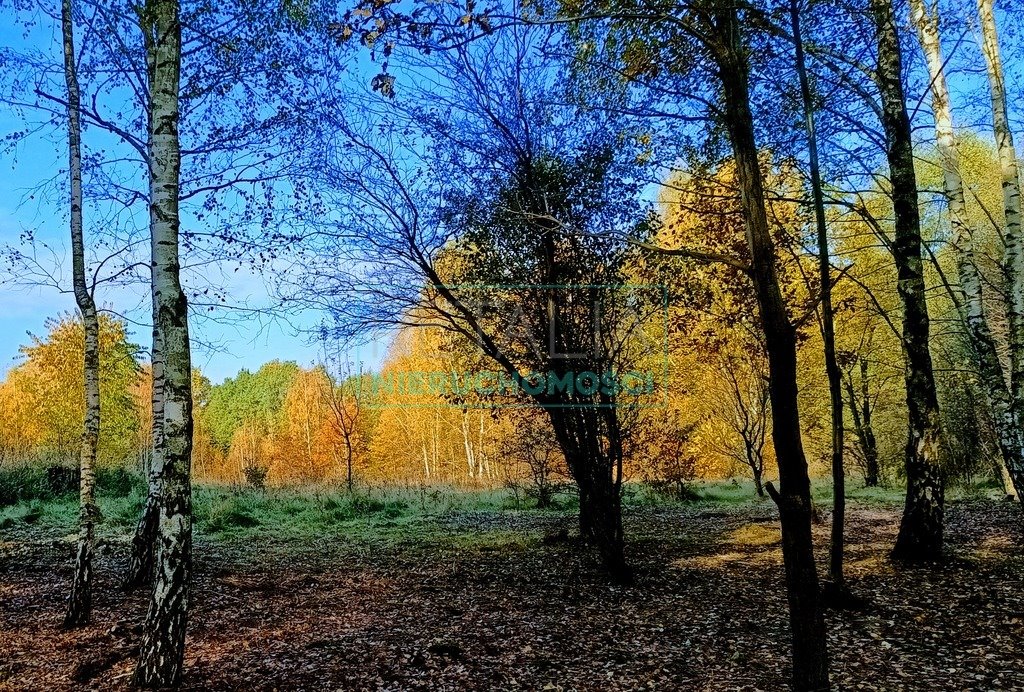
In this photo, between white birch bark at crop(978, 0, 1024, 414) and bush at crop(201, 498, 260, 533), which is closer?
white birch bark at crop(978, 0, 1024, 414)

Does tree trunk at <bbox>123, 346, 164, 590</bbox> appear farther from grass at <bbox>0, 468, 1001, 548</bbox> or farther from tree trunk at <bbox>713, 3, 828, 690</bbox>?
tree trunk at <bbox>713, 3, 828, 690</bbox>

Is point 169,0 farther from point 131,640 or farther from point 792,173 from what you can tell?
point 792,173

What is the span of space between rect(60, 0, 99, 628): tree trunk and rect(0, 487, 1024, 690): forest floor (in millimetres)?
369

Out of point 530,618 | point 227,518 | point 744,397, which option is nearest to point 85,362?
point 530,618

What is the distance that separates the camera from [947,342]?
1688 centimetres

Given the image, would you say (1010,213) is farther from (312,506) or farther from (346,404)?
(346,404)

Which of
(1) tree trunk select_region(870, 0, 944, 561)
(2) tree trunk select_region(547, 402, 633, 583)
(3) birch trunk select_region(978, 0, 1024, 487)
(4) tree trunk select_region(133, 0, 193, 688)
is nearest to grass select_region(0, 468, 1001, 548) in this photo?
(2) tree trunk select_region(547, 402, 633, 583)

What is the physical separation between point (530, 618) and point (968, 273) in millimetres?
6744

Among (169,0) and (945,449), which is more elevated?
(169,0)

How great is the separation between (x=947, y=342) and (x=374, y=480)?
24.7m

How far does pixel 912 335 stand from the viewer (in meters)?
6.95

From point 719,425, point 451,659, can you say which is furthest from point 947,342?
point 451,659

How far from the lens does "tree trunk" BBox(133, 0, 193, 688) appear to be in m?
4.21

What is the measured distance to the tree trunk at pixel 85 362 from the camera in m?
5.77
